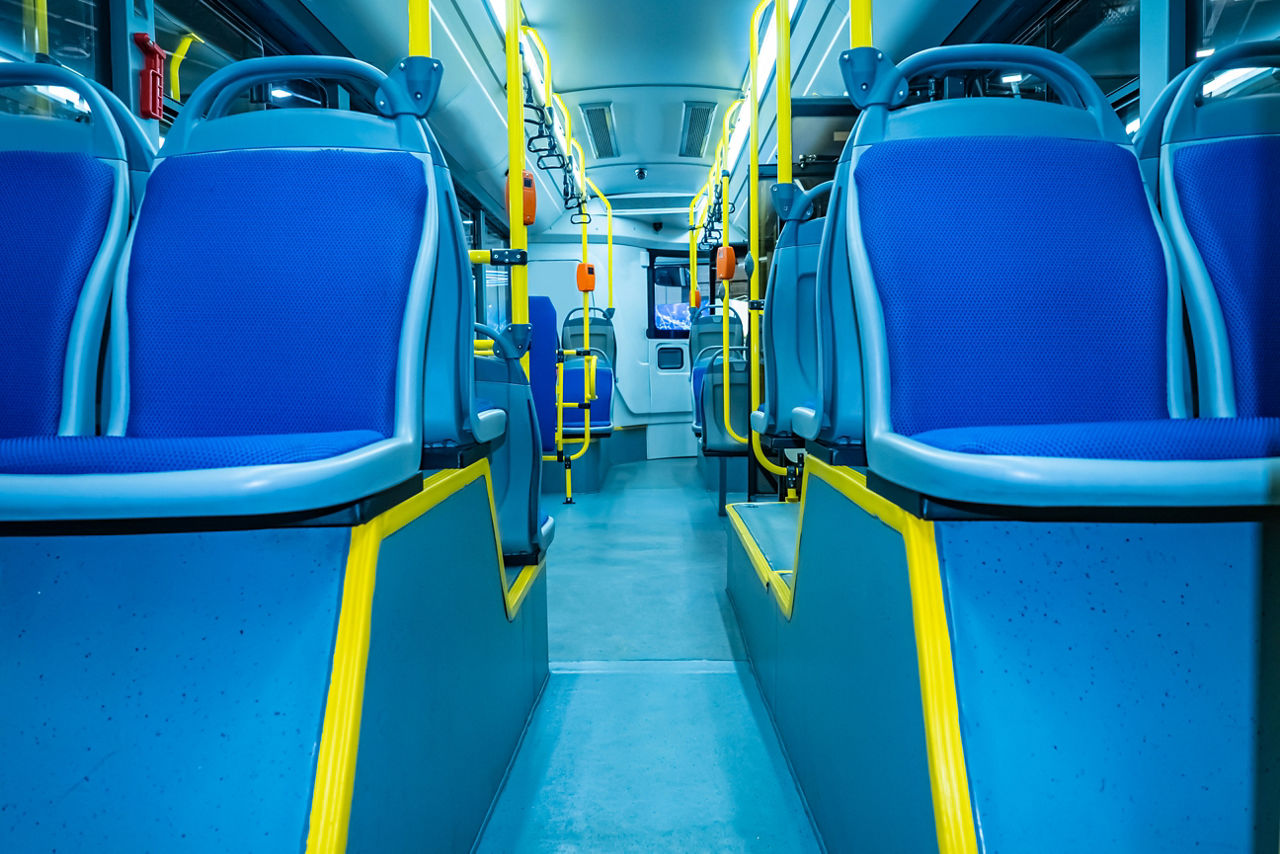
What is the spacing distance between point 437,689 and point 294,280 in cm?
81

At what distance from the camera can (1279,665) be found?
0.80 metres

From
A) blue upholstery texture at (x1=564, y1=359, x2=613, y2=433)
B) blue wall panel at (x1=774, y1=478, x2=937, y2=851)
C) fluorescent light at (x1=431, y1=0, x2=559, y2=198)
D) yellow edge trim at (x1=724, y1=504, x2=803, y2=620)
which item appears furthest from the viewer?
blue upholstery texture at (x1=564, y1=359, x2=613, y2=433)

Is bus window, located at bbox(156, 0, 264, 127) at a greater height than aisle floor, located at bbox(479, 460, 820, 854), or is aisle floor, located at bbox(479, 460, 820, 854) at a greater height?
bus window, located at bbox(156, 0, 264, 127)

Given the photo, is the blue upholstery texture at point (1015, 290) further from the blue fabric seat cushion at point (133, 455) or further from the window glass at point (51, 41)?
the window glass at point (51, 41)

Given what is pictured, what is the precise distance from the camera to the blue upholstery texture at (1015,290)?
4.06 ft

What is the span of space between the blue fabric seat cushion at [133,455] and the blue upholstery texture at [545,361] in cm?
435

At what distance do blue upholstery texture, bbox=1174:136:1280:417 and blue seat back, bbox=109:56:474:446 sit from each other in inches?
55.7

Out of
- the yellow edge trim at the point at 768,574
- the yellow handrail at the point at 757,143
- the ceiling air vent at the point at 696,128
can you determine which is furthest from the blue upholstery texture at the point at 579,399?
the yellow edge trim at the point at 768,574

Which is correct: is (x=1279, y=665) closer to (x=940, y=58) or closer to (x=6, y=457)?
(x=940, y=58)

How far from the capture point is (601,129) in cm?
613

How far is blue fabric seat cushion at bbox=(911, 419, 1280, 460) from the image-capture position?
0.74 metres

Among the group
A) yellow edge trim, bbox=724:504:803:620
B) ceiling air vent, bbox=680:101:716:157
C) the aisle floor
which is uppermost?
ceiling air vent, bbox=680:101:716:157

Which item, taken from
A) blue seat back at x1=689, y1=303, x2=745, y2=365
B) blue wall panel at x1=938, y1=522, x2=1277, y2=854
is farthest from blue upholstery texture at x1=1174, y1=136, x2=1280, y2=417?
blue seat back at x1=689, y1=303, x2=745, y2=365

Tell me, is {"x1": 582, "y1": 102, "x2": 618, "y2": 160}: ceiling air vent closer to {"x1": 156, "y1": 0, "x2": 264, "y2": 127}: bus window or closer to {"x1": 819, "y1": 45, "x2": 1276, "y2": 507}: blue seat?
{"x1": 156, "y1": 0, "x2": 264, "y2": 127}: bus window
